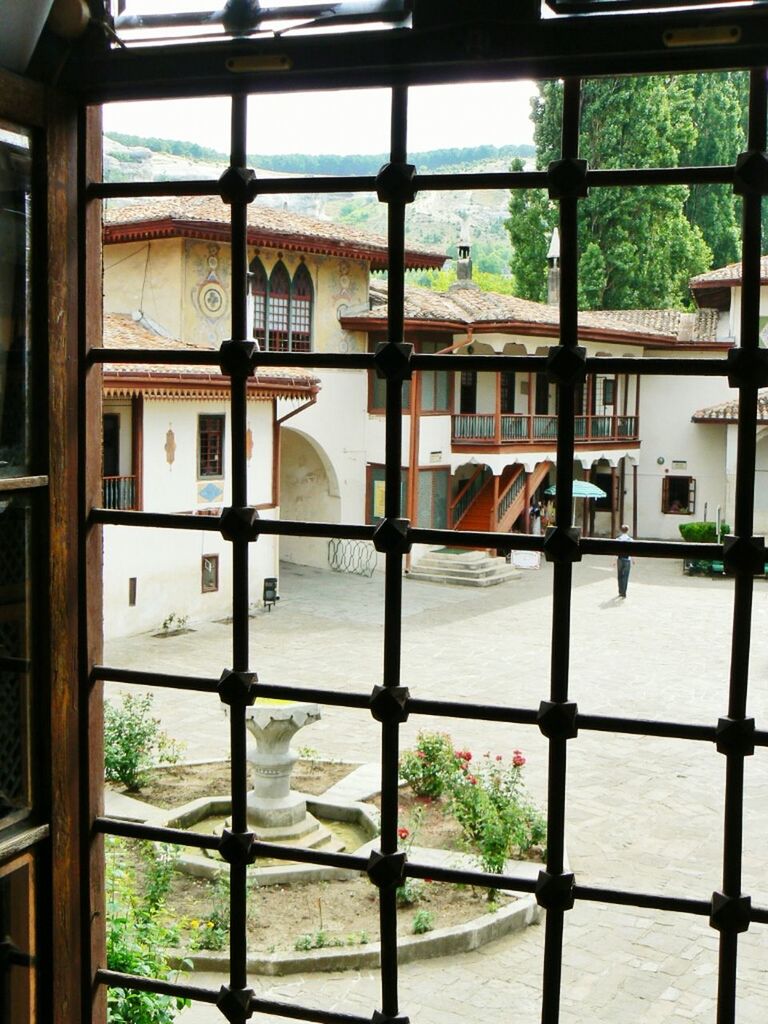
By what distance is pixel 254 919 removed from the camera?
23.3 feet

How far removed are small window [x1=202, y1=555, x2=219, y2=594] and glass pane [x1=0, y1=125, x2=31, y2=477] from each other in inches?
608

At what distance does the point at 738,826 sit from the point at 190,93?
5.10ft

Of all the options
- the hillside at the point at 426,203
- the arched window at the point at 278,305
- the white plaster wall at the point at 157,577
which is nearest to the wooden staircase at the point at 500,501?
the arched window at the point at 278,305

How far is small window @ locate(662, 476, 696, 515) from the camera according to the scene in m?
28.1

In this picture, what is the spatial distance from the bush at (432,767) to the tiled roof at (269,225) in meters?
10.4

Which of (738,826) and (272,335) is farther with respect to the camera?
(272,335)

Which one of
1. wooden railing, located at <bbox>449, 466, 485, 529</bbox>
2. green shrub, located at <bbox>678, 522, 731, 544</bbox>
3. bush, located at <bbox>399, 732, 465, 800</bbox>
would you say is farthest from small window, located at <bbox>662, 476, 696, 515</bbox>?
bush, located at <bbox>399, 732, 465, 800</bbox>

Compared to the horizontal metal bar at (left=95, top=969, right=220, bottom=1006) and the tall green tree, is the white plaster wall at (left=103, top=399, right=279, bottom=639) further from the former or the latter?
the tall green tree

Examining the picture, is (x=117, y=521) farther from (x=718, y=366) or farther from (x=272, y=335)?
(x=272, y=335)

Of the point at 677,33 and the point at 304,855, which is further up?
the point at 677,33

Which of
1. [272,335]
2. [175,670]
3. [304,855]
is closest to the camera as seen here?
[304,855]

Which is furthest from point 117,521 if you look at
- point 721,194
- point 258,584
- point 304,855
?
point 721,194

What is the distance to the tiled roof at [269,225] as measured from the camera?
1848cm

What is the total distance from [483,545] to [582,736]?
10.5 meters
